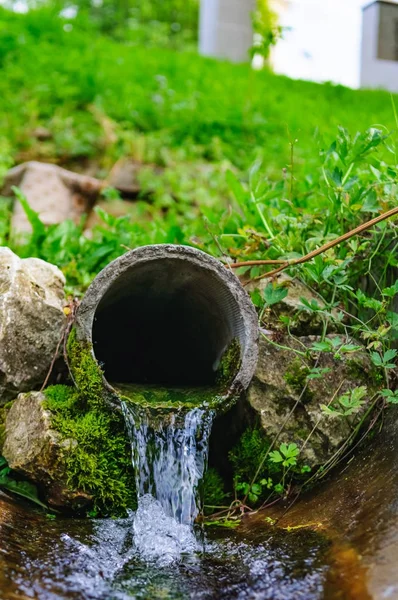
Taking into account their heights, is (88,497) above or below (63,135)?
below

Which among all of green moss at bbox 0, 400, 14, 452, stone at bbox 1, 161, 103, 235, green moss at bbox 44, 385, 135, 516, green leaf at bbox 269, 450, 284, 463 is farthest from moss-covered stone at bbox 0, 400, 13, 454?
stone at bbox 1, 161, 103, 235

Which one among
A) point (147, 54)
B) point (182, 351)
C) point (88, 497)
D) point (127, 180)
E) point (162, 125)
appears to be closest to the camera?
point (88, 497)

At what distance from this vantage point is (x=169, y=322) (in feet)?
13.5

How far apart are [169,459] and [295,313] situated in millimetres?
975

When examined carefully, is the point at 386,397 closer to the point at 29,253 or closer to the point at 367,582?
the point at 367,582

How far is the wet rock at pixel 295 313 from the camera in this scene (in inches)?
129

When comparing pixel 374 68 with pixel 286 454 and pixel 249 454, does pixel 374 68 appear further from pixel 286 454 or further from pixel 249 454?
pixel 286 454

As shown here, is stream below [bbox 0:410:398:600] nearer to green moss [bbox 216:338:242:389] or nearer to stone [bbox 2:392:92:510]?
stone [bbox 2:392:92:510]

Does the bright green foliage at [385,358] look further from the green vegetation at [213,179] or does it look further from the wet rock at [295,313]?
the wet rock at [295,313]

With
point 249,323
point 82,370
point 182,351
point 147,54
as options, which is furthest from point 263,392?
point 147,54

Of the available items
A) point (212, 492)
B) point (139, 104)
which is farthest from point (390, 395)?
point (139, 104)

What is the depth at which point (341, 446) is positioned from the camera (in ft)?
9.87

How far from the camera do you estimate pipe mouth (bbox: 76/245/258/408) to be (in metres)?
2.89

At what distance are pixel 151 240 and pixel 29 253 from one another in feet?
2.68
